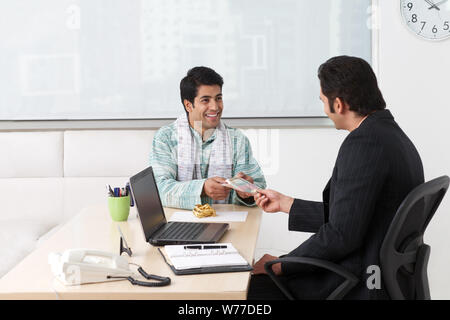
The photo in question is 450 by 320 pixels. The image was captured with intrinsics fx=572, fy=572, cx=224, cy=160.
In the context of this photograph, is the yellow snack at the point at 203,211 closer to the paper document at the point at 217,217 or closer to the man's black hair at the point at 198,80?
the paper document at the point at 217,217

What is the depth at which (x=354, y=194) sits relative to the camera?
66.3 inches

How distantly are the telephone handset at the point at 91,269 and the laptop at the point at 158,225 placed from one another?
0.31m

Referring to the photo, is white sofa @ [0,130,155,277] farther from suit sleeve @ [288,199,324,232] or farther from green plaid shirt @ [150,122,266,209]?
suit sleeve @ [288,199,324,232]

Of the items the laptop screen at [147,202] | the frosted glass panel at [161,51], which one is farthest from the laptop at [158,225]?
the frosted glass panel at [161,51]

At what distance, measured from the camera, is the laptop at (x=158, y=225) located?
1898 millimetres

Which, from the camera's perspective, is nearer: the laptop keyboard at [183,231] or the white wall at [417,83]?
the laptop keyboard at [183,231]

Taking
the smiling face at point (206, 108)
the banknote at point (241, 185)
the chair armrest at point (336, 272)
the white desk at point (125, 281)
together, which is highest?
the smiling face at point (206, 108)

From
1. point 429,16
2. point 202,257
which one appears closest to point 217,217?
point 202,257

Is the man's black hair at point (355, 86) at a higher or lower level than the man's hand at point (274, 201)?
higher

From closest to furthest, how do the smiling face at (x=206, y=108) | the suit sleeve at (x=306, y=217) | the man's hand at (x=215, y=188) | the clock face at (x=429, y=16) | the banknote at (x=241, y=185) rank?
the suit sleeve at (x=306, y=217), the banknote at (x=241, y=185), the man's hand at (x=215, y=188), the smiling face at (x=206, y=108), the clock face at (x=429, y=16)

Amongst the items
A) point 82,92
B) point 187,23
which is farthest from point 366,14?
point 82,92

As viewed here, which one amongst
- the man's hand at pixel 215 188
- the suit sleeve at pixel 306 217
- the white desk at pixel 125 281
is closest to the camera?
the white desk at pixel 125 281

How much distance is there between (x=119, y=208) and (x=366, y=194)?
3.43 feet
